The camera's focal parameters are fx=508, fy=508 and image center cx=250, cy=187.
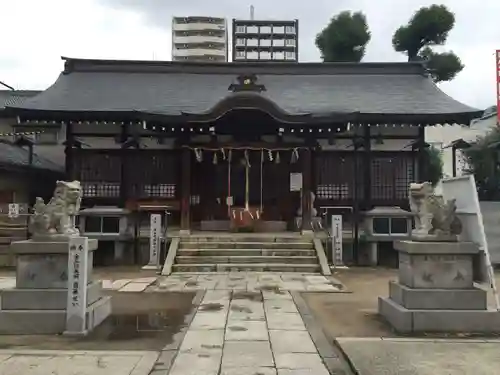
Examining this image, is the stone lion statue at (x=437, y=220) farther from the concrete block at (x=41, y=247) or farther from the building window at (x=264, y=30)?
the building window at (x=264, y=30)

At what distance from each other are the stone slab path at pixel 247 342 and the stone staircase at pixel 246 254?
4.56 meters

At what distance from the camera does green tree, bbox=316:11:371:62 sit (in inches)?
1193

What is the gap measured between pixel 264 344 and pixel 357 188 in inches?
461

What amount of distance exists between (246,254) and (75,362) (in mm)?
9316

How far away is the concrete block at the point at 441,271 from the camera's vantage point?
23.2ft

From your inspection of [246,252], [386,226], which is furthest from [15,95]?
[386,226]

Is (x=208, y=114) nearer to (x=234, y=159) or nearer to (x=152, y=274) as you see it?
(x=234, y=159)

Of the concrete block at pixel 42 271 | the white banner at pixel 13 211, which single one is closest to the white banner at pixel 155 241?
the white banner at pixel 13 211

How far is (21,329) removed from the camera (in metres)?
6.85

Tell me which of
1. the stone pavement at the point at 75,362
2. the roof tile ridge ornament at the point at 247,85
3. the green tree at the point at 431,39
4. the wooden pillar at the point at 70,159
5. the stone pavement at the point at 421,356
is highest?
the green tree at the point at 431,39

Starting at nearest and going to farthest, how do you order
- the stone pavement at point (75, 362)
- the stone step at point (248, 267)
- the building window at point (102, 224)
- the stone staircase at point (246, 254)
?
the stone pavement at point (75, 362), the stone step at point (248, 267), the stone staircase at point (246, 254), the building window at point (102, 224)

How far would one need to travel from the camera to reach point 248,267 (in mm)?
13602

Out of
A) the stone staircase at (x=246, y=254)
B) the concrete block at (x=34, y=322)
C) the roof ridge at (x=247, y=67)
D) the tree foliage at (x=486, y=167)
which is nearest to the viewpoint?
the concrete block at (x=34, y=322)

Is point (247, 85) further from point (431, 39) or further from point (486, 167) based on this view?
point (431, 39)
